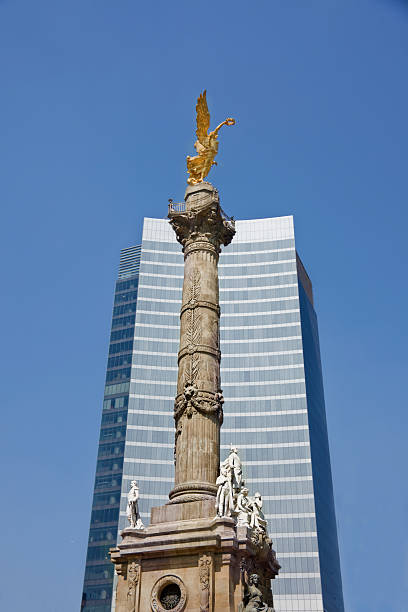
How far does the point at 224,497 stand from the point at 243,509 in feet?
5.02

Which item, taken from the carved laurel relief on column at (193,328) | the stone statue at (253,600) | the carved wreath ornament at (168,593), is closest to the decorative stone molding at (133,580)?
the carved wreath ornament at (168,593)

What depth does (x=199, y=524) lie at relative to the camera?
1975 centimetres

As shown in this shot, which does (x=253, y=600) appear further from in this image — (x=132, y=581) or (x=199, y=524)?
(x=132, y=581)

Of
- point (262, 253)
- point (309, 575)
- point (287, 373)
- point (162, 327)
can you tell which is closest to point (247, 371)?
point (287, 373)

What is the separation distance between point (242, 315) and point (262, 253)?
1057cm

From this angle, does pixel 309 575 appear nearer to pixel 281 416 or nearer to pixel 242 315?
pixel 281 416

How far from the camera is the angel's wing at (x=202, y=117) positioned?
96.2 ft

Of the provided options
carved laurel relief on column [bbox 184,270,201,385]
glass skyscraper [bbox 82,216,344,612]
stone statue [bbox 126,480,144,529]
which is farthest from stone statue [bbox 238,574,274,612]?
glass skyscraper [bbox 82,216,344,612]

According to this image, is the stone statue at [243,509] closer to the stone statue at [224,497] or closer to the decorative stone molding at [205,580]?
the stone statue at [224,497]

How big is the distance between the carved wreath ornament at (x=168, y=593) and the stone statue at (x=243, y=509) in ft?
8.73

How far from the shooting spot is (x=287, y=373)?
82.2m

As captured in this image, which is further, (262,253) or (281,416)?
(262,253)

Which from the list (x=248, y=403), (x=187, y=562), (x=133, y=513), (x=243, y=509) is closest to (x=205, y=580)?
(x=187, y=562)

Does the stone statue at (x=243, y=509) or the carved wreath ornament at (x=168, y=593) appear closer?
the carved wreath ornament at (x=168, y=593)
